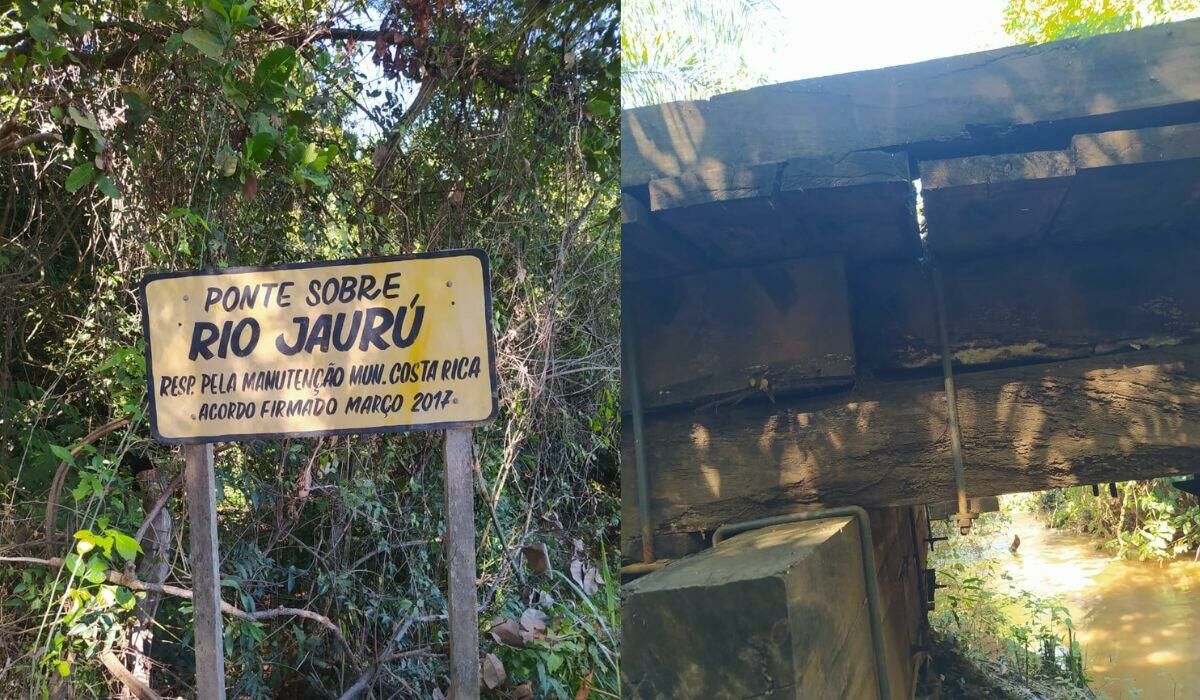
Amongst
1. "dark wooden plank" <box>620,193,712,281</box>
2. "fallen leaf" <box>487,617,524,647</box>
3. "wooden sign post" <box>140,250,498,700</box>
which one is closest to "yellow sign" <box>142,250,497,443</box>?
"wooden sign post" <box>140,250,498,700</box>

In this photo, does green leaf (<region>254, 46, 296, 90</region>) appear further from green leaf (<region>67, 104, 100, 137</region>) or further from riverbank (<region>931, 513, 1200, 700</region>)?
riverbank (<region>931, 513, 1200, 700</region>)

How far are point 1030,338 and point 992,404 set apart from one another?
0.08 m

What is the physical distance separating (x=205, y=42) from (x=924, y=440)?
39.9 inches

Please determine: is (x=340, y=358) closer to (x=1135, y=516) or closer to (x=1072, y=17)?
(x=1135, y=516)

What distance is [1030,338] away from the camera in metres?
0.84

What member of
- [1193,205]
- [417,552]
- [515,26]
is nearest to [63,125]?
[515,26]

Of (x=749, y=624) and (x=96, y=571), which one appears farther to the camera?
(x=96, y=571)

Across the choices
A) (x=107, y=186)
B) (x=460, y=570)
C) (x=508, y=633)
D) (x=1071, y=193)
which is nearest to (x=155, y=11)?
(x=107, y=186)

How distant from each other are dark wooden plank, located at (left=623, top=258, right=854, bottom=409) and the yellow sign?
18 cm

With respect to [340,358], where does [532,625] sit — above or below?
below

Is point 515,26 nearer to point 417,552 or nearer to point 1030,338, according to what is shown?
point 417,552

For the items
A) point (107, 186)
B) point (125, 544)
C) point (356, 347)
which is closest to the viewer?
point (356, 347)

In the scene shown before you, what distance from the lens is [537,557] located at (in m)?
1.72

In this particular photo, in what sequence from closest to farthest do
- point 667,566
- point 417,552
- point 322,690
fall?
point 667,566 < point 322,690 < point 417,552
